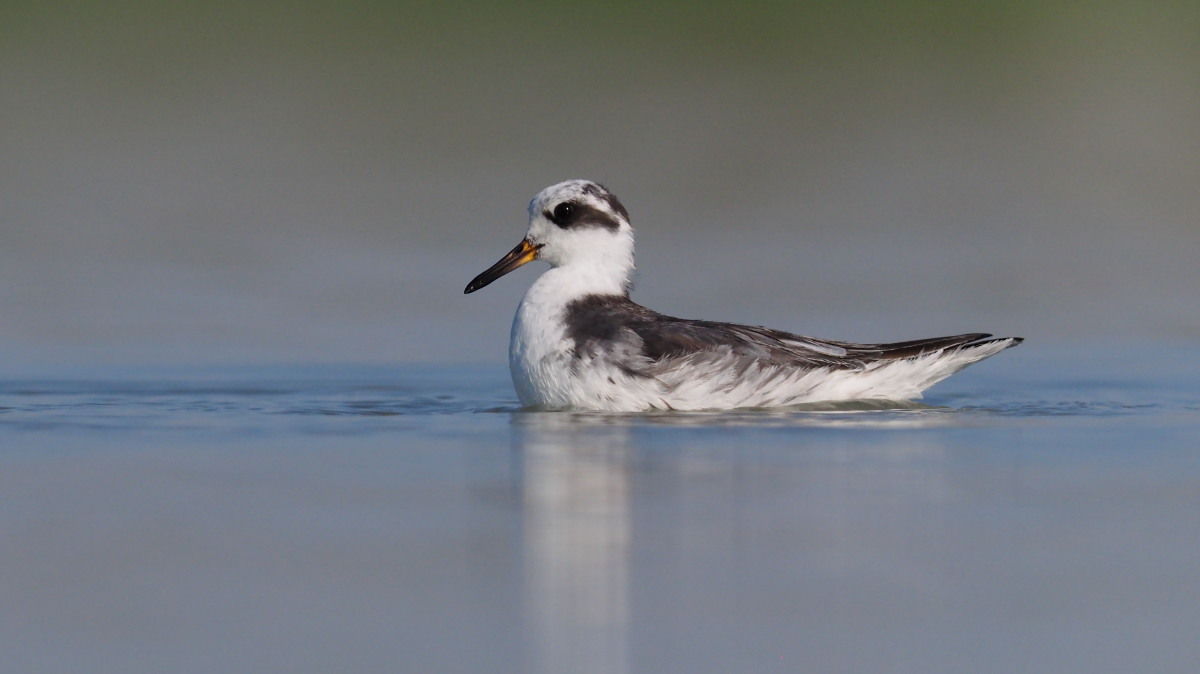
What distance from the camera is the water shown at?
5.78 metres

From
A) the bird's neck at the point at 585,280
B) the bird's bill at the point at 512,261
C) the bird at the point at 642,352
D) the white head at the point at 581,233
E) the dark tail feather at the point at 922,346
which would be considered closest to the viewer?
the bird at the point at 642,352

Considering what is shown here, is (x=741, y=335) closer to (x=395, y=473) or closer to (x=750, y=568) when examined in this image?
(x=395, y=473)

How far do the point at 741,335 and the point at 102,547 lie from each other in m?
5.38

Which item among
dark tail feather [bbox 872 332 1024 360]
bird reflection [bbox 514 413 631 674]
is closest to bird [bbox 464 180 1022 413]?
dark tail feather [bbox 872 332 1024 360]

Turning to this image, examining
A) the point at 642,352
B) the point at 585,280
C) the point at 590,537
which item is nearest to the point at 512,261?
the point at 585,280

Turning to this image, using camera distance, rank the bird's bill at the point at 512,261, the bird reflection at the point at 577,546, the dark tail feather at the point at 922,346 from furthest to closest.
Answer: the bird's bill at the point at 512,261 < the dark tail feather at the point at 922,346 < the bird reflection at the point at 577,546

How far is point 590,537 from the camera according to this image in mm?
7191

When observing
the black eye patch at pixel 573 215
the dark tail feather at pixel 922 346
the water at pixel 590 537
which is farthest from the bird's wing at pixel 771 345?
the black eye patch at pixel 573 215

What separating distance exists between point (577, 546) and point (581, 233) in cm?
530

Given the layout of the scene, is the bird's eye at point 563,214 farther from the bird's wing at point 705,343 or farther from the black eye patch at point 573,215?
the bird's wing at point 705,343

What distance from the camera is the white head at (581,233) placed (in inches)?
476

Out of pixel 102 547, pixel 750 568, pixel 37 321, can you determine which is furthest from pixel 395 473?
pixel 37 321

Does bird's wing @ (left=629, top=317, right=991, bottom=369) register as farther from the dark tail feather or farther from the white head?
the white head

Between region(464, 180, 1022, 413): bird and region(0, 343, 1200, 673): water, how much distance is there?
330 millimetres
